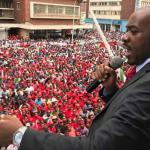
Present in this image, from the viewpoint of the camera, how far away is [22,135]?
160 cm

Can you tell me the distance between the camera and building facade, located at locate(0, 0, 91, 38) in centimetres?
4781

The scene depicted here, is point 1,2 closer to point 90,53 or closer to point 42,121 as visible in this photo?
point 90,53

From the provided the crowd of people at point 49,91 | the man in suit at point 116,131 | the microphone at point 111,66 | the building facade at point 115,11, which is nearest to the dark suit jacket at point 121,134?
the man in suit at point 116,131

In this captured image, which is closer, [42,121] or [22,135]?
[22,135]

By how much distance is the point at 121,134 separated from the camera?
4.92 feet

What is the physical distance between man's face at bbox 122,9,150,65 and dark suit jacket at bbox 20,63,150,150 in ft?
1.13

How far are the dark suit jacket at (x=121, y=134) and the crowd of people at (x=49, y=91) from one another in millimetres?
3227

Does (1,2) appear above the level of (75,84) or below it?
above

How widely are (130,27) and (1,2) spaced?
4831 centimetres

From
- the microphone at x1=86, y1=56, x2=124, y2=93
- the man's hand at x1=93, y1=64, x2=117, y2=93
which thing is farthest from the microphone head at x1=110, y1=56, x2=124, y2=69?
the man's hand at x1=93, y1=64, x2=117, y2=93

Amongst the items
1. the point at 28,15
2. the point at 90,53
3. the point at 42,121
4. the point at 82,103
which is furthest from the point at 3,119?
the point at 28,15

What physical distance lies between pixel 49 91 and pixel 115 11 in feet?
221

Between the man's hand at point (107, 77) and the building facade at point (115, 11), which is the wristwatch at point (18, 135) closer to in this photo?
the man's hand at point (107, 77)

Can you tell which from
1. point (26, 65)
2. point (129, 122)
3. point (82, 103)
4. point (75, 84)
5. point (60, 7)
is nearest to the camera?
point (129, 122)
